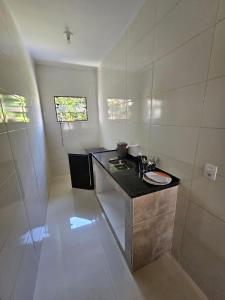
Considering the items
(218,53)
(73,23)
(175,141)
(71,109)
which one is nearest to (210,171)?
(175,141)

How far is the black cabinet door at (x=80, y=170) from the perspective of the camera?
2615mm

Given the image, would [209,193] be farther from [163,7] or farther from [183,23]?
[163,7]

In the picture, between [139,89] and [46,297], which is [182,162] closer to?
[139,89]

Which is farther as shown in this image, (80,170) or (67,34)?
(80,170)

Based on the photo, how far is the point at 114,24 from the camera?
162 cm

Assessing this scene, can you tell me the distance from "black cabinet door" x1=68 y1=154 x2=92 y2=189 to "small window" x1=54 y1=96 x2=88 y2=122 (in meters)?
1.05

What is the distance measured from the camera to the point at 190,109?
3.37ft

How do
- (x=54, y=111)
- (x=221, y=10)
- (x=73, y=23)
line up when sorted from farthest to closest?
(x=54, y=111) → (x=73, y=23) → (x=221, y=10)

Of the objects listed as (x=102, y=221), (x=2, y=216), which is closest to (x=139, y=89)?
(x=2, y=216)

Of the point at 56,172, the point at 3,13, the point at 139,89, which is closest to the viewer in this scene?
the point at 3,13

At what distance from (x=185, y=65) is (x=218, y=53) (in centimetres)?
24

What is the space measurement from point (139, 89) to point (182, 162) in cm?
100

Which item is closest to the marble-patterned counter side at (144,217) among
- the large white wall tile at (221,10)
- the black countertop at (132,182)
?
the black countertop at (132,182)

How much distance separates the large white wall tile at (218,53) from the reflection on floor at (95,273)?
5.53 ft
